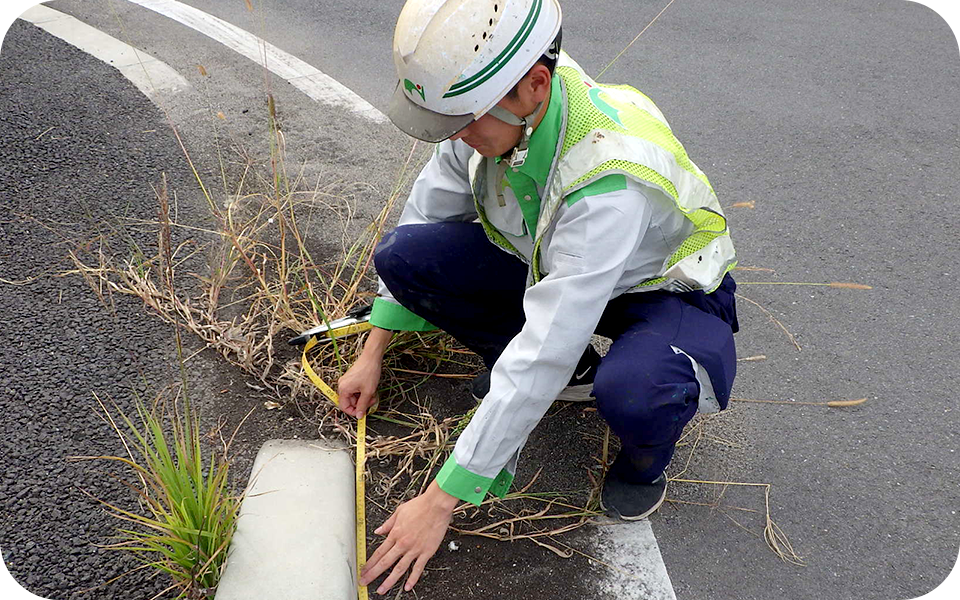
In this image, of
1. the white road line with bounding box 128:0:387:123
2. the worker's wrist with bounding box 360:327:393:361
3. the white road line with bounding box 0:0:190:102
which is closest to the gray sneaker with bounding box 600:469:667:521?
the worker's wrist with bounding box 360:327:393:361

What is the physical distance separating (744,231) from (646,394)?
1797 mm

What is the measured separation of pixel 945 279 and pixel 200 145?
3.20m

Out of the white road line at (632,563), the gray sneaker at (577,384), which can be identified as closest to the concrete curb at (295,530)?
the gray sneaker at (577,384)

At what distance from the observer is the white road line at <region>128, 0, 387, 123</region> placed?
410 centimetres

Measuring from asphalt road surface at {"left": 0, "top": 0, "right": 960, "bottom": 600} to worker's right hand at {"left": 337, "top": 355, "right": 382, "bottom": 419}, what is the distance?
44 cm

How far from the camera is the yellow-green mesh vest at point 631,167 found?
169cm

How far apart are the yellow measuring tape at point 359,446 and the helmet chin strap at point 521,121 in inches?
33.5

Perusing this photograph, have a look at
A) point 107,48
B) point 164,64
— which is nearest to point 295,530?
point 164,64

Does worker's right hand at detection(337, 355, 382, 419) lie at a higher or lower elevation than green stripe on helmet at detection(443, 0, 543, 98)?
lower

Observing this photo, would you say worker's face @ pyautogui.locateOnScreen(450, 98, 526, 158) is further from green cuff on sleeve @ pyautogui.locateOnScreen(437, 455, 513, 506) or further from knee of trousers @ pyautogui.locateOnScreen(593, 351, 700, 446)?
green cuff on sleeve @ pyautogui.locateOnScreen(437, 455, 513, 506)

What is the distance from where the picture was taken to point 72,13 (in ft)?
15.7

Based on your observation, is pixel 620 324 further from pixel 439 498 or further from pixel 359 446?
pixel 359 446

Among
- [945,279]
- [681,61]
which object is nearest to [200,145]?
[681,61]

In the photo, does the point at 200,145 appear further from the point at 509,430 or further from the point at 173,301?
the point at 509,430
